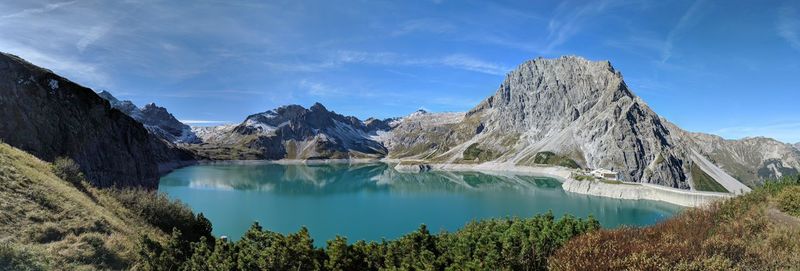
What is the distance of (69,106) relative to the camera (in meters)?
71.4

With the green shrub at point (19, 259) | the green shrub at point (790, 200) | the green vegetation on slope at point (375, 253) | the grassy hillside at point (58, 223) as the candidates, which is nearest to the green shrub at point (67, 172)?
the grassy hillside at point (58, 223)

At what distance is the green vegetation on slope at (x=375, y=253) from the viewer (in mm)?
17156

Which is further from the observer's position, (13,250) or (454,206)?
(454,206)

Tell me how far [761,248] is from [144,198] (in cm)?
3534

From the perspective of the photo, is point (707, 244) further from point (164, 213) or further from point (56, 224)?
point (164, 213)

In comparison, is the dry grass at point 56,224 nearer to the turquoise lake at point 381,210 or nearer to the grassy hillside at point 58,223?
the grassy hillside at point 58,223

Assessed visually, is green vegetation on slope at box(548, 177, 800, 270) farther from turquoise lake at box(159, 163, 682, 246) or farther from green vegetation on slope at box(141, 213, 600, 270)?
turquoise lake at box(159, 163, 682, 246)

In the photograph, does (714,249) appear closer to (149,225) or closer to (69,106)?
(149,225)

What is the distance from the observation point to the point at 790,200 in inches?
710

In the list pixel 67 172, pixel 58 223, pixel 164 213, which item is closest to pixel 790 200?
pixel 58 223

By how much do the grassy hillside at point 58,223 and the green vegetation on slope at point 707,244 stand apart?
62.4 feet

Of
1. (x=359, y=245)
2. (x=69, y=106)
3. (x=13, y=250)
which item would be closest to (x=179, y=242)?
(x=13, y=250)

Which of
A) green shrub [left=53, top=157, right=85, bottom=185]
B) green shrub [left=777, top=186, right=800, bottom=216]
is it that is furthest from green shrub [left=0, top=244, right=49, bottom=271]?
green shrub [left=777, top=186, right=800, bottom=216]

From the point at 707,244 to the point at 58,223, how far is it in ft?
88.8
